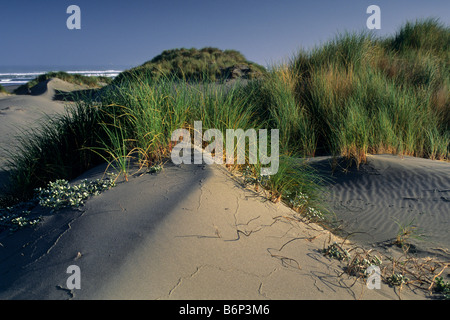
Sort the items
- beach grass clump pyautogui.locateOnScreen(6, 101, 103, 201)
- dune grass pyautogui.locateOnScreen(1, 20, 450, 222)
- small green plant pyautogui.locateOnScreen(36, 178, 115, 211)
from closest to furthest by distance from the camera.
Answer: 1. small green plant pyautogui.locateOnScreen(36, 178, 115, 211)
2. dune grass pyautogui.locateOnScreen(1, 20, 450, 222)
3. beach grass clump pyautogui.locateOnScreen(6, 101, 103, 201)

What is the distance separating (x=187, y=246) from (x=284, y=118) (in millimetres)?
3639

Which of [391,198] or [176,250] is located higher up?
[176,250]

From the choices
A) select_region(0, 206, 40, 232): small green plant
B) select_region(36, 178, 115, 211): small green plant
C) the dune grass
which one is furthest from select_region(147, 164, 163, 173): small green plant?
select_region(0, 206, 40, 232): small green plant

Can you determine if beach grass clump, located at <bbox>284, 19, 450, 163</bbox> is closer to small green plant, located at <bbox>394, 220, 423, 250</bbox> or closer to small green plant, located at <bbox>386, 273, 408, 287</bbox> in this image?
small green plant, located at <bbox>394, 220, 423, 250</bbox>

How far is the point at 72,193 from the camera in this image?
296 centimetres

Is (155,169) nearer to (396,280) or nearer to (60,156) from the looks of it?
(60,156)

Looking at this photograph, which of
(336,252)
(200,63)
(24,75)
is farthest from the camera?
(24,75)

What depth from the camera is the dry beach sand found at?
204 centimetres

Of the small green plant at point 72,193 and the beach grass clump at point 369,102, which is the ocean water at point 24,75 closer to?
the beach grass clump at point 369,102

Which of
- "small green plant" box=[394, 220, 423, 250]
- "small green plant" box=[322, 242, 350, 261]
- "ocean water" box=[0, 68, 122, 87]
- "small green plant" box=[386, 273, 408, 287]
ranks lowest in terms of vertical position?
"small green plant" box=[394, 220, 423, 250]

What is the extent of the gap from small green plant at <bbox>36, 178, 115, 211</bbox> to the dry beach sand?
0.28 ft

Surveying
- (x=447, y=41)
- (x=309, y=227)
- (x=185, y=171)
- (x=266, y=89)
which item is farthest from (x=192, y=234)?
(x=447, y=41)

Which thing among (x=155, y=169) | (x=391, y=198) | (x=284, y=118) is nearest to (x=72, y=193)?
(x=155, y=169)
